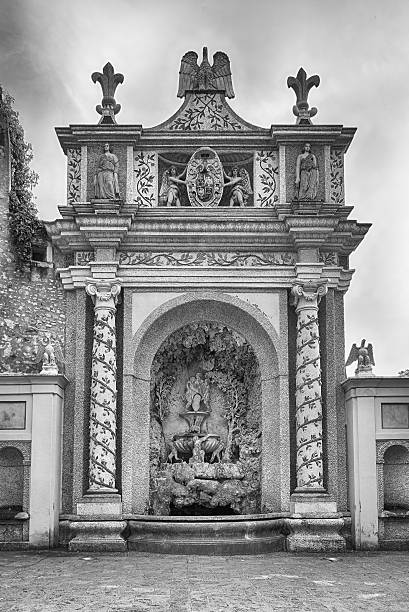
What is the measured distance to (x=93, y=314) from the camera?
16234 millimetres

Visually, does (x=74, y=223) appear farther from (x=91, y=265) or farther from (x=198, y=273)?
(x=198, y=273)

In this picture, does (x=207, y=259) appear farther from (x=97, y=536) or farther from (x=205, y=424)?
(x=97, y=536)

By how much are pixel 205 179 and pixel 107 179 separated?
186cm

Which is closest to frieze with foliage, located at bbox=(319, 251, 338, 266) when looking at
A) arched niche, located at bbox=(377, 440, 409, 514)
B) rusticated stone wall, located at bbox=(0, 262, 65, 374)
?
arched niche, located at bbox=(377, 440, 409, 514)

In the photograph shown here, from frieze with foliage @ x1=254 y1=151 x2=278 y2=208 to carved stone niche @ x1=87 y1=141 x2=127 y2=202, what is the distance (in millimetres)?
2483

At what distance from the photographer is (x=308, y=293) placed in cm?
1603

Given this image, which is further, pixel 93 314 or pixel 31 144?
pixel 31 144

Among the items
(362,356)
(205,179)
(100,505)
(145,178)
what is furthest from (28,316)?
(362,356)

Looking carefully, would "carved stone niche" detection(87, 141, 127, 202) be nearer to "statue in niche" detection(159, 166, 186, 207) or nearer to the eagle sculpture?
"statue in niche" detection(159, 166, 186, 207)

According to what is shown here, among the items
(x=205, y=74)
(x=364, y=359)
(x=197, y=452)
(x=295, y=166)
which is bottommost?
(x=197, y=452)

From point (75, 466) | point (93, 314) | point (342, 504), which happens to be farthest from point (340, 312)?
point (75, 466)

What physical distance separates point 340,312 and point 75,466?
557cm

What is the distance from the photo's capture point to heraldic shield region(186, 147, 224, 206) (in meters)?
16.7

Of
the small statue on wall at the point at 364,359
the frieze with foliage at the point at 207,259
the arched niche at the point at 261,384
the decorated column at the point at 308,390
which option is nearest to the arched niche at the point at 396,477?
the decorated column at the point at 308,390
